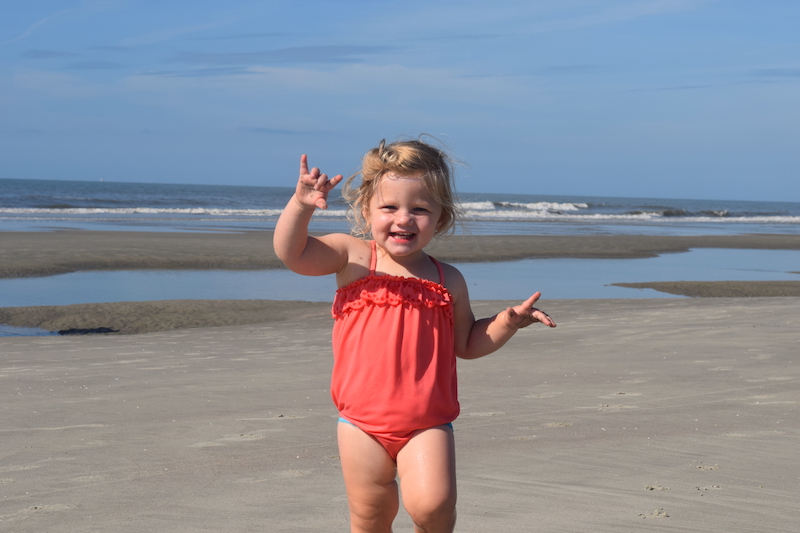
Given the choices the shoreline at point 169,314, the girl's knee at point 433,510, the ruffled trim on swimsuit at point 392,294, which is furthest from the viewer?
the shoreline at point 169,314

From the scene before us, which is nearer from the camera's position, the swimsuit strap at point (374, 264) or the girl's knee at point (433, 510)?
the girl's knee at point (433, 510)

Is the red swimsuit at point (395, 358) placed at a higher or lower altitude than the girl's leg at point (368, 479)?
higher

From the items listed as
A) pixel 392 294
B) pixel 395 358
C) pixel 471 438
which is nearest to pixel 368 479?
pixel 395 358

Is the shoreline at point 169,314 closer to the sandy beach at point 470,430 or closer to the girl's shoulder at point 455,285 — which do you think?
the sandy beach at point 470,430

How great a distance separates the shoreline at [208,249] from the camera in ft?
56.1

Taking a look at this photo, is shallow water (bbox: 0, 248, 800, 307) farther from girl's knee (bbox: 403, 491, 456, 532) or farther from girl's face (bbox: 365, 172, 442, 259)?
girl's knee (bbox: 403, 491, 456, 532)

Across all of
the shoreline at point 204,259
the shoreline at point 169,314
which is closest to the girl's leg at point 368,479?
the shoreline at point 204,259

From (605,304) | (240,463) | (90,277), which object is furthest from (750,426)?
(90,277)

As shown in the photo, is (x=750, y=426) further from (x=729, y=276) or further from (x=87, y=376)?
(x=729, y=276)

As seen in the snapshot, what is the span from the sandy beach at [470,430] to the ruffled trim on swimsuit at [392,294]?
43.4 inches

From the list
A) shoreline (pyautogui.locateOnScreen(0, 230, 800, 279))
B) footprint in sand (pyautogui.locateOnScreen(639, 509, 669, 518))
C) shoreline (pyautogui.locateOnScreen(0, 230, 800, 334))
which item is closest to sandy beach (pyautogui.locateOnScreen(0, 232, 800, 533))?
footprint in sand (pyautogui.locateOnScreen(639, 509, 669, 518))

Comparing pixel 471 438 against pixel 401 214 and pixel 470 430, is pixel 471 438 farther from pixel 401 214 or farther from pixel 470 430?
pixel 401 214

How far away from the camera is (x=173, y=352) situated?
778cm

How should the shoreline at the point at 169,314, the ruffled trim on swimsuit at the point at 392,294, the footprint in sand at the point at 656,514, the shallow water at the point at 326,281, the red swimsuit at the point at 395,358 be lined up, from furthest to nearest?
the shallow water at the point at 326,281 < the shoreline at the point at 169,314 < the footprint in sand at the point at 656,514 < the ruffled trim on swimsuit at the point at 392,294 < the red swimsuit at the point at 395,358
